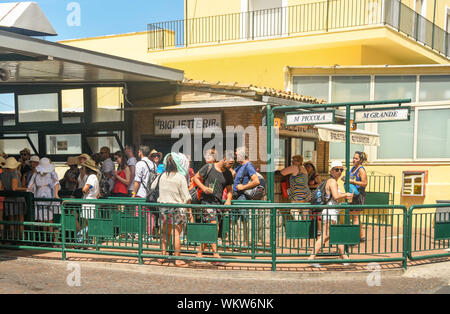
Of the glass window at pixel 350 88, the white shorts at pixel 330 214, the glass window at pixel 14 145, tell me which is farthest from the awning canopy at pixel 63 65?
the glass window at pixel 350 88

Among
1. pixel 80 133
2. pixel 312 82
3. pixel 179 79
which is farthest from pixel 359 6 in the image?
pixel 80 133

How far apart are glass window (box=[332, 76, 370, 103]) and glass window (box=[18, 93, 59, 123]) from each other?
8705mm

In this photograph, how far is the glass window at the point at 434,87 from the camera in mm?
15133

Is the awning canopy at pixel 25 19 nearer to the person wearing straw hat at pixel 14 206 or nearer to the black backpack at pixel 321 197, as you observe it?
the person wearing straw hat at pixel 14 206

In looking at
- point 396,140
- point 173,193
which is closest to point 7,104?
point 173,193

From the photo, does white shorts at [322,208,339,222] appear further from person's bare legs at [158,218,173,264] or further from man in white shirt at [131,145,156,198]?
man in white shirt at [131,145,156,198]

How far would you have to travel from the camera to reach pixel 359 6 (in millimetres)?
16781

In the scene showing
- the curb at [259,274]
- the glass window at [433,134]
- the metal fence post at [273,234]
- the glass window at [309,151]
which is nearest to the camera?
the curb at [259,274]

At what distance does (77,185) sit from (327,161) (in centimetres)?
814

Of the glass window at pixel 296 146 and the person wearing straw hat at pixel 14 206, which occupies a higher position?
the glass window at pixel 296 146

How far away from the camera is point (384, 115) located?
8.00 metres

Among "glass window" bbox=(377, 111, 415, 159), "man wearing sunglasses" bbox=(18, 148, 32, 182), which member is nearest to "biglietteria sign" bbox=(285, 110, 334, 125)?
"man wearing sunglasses" bbox=(18, 148, 32, 182)

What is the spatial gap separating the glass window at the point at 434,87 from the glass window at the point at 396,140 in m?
0.69

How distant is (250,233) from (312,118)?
2327 mm
